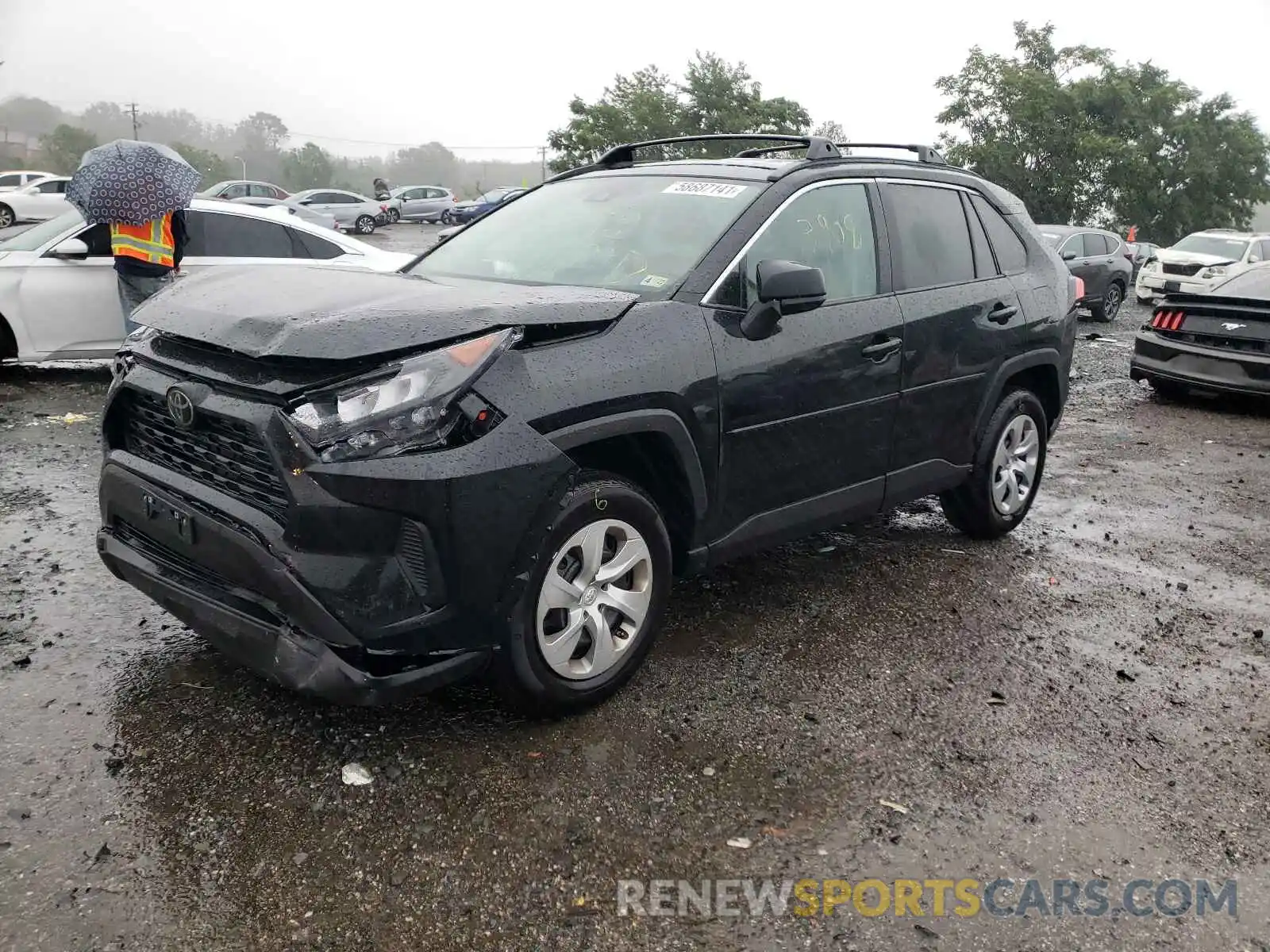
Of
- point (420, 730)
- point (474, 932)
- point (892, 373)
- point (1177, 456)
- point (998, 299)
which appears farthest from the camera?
point (1177, 456)

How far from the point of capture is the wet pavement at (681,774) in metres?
2.43

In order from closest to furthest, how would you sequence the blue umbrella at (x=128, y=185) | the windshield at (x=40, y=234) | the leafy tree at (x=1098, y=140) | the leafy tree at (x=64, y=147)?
the blue umbrella at (x=128, y=185), the windshield at (x=40, y=234), the leafy tree at (x=1098, y=140), the leafy tree at (x=64, y=147)

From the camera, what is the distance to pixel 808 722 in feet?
11.1

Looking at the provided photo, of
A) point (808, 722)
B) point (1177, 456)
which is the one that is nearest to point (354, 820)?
point (808, 722)

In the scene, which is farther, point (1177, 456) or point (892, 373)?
point (1177, 456)

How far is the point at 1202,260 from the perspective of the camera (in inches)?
828

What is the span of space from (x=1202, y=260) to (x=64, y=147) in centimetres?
9167

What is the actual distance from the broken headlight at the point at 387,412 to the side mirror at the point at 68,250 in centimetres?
647

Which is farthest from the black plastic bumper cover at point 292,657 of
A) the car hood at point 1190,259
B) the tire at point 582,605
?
the car hood at point 1190,259

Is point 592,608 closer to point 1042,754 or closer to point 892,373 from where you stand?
point 1042,754

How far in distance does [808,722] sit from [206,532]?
2.00 m

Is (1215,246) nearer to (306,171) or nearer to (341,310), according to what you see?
(341,310)

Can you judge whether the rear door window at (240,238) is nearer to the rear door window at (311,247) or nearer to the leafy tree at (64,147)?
the rear door window at (311,247)

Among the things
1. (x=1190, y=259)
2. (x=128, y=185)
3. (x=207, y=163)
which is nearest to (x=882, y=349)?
(x=128, y=185)
